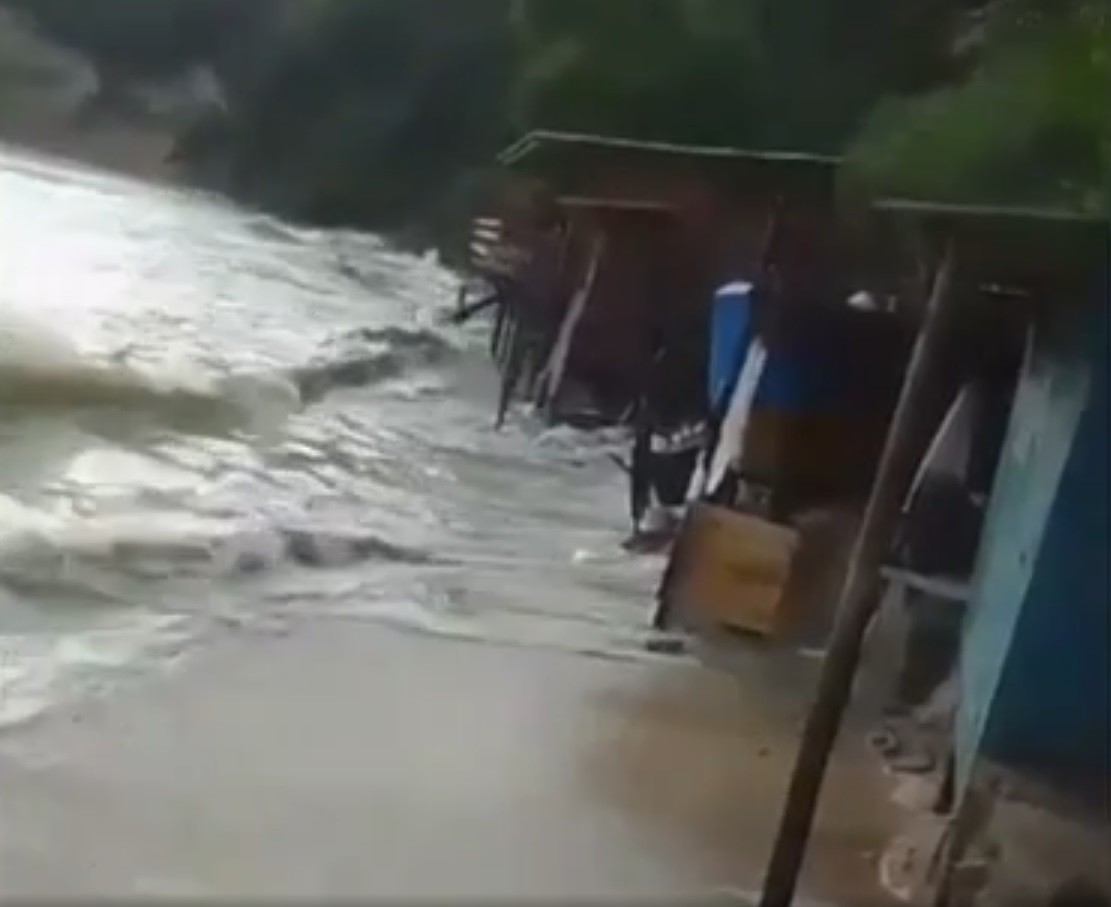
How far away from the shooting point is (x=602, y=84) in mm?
11297

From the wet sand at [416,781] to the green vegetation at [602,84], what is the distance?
5.18 ft

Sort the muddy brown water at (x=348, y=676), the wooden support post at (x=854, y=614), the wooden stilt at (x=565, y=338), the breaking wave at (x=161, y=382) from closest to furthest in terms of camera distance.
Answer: the wooden support post at (x=854, y=614) → the muddy brown water at (x=348, y=676) → the wooden stilt at (x=565, y=338) → the breaking wave at (x=161, y=382)

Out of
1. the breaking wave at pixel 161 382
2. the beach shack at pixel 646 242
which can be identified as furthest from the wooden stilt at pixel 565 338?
the breaking wave at pixel 161 382

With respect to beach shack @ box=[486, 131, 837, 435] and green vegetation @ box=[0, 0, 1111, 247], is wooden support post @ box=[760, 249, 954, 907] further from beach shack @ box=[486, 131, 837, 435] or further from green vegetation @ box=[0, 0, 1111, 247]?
beach shack @ box=[486, 131, 837, 435]

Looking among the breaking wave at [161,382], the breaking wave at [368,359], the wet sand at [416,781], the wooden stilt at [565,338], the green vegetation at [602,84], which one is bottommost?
the wet sand at [416,781]

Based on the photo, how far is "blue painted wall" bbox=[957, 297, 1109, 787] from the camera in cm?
443

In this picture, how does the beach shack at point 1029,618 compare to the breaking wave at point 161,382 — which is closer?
the beach shack at point 1029,618

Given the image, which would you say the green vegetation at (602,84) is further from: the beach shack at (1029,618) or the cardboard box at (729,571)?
the cardboard box at (729,571)

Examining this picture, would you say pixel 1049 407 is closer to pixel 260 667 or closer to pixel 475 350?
pixel 260 667

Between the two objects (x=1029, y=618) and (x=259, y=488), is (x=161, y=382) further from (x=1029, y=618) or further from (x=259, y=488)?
(x=1029, y=618)

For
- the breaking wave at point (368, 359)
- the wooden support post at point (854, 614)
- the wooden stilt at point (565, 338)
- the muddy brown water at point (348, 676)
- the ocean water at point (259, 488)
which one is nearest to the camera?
the wooden support post at point (854, 614)

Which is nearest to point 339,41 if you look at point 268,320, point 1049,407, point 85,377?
point 268,320

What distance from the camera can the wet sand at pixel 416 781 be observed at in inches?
163

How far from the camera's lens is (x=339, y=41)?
958 inches
